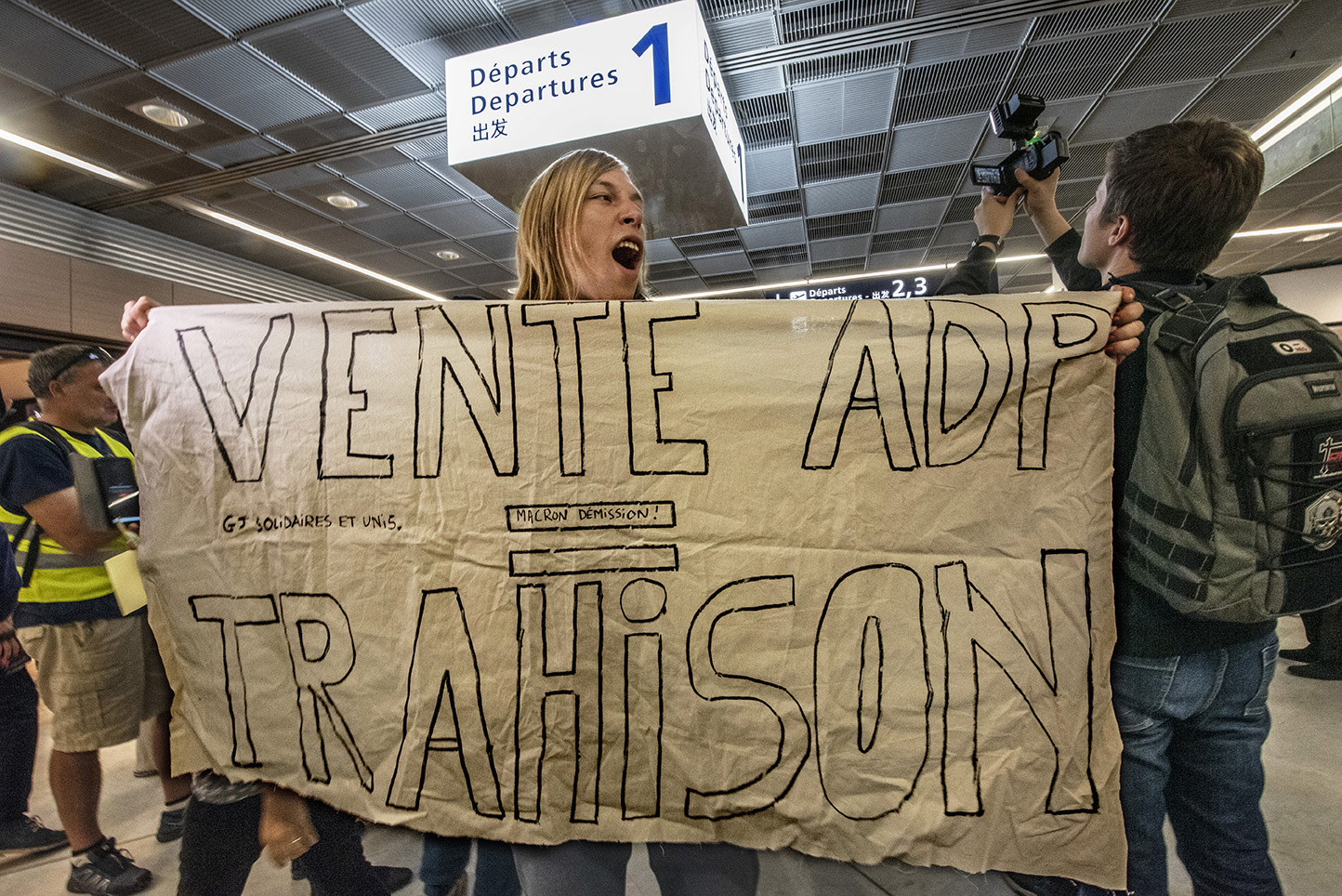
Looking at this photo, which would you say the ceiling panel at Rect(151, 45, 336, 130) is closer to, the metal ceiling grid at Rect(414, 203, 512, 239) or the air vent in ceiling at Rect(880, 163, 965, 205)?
the metal ceiling grid at Rect(414, 203, 512, 239)

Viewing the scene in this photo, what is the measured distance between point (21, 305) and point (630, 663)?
6.10 metres

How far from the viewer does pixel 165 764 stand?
178 centimetres

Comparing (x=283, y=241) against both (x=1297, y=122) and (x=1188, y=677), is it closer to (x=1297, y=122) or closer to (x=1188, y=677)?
(x=1188, y=677)

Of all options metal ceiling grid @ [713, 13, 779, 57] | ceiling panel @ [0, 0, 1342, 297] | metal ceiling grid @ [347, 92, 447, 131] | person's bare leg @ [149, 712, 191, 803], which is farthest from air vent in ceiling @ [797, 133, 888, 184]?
person's bare leg @ [149, 712, 191, 803]

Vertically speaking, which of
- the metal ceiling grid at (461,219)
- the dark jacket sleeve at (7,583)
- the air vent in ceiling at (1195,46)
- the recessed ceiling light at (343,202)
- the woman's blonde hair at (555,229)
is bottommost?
the dark jacket sleeve at (7,583)

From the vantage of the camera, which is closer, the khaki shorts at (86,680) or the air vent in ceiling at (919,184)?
the khaki shorts at (86,680)

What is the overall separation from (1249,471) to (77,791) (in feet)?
9.63

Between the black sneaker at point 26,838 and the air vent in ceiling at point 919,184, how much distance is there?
617 cm

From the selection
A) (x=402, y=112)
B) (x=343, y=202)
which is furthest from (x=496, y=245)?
(x=402, y=112)

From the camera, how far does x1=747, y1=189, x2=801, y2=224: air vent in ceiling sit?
17.8ft

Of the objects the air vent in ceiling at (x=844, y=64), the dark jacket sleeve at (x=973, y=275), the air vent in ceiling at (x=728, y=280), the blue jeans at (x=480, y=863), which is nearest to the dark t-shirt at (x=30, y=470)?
the blue jeans at (x=480, y=863)

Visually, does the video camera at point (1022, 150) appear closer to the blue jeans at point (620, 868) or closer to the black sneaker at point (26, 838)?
the blue jeans at point (620, 868)

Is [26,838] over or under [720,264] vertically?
under

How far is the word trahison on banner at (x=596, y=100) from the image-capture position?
250 cm
